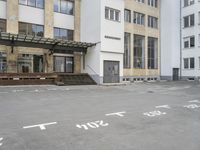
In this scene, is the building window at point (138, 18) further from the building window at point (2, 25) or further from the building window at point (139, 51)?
the building window at point (2, 25)

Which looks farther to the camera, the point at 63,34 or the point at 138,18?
the point at 138,18

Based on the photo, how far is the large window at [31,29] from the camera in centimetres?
2344

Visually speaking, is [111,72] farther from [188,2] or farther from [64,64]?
[188,2]

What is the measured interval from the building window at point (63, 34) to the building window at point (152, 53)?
13.1 m

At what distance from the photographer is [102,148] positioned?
504cm

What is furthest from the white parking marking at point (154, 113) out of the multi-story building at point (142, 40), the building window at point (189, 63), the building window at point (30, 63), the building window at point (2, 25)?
the building window at point (189, 63)

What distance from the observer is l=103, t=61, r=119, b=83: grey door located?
83.4ft

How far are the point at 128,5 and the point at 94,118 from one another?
25.7 meters

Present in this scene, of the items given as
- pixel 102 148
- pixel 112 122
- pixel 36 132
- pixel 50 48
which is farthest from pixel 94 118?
pixel 50 48

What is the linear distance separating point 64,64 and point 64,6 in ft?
22.8

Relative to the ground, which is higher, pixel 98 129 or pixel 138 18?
pixel 138 18

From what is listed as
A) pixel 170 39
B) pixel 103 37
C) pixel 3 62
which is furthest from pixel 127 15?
pixel 3 62

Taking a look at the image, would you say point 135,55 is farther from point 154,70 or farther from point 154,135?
point 154,135

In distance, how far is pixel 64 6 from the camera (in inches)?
1041
